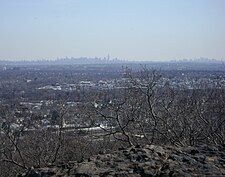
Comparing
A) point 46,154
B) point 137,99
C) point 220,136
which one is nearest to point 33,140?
point 46,154

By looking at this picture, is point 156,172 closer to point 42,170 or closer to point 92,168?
point 92,168

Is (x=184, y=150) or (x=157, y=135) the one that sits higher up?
(x=184, y=150)

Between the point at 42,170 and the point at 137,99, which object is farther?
the point at 137,99

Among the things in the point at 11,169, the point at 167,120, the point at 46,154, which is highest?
the point at 167,120

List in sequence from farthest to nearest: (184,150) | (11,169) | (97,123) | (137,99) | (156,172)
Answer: (11,169) → (97,123) → (137,99) → (184,150) → (156,172)

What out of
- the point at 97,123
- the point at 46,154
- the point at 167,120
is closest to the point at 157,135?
the point at 167,120

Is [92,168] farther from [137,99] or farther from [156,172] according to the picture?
[137,99]

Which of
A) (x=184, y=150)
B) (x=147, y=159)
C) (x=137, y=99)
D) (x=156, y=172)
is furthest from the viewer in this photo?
(x=137, y=99)
